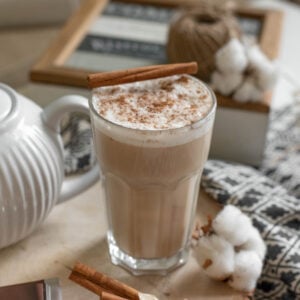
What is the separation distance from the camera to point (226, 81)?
909 millimetres

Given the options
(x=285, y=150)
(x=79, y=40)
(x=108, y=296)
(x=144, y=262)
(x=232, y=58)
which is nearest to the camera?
(x=108, y=296)

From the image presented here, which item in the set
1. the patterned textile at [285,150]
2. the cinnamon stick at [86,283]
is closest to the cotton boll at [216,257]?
the cinnamon stick at [86,283]

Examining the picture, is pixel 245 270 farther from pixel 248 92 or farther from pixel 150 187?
pixel 248 92

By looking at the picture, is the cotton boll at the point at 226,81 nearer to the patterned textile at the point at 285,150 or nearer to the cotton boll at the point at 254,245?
the patterned textile at the point at 285,150

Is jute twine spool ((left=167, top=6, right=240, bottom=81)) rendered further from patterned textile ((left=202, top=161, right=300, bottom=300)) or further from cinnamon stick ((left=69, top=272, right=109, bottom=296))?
cinnamon stick ((left=69, top=272, right=109, bottom=296))

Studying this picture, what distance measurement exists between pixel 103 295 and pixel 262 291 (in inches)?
10.0

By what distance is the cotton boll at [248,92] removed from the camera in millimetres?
904

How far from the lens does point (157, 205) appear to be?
25.0 inches

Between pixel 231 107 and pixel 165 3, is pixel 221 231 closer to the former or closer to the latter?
pixel 231 107

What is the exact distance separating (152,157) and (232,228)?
140 mm

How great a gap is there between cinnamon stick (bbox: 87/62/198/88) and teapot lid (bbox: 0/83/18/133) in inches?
3.6

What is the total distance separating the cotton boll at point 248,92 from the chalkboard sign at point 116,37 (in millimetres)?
151

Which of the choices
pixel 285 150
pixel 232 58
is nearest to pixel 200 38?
pixel 232 58

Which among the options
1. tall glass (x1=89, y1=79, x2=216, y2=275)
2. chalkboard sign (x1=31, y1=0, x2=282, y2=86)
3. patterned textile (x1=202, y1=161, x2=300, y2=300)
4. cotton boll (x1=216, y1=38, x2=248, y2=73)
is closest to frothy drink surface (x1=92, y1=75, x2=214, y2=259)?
tall glass (x1=89, y1=79, x2=216, y2=275)
